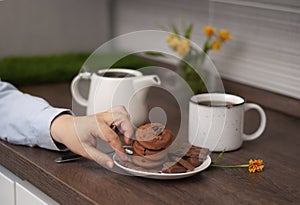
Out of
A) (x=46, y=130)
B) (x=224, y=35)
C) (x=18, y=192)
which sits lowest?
(x=18, y=192)

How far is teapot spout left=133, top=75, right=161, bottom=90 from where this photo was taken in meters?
1.40

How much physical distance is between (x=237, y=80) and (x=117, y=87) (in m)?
0.55

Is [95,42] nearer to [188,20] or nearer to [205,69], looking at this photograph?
[188,20]

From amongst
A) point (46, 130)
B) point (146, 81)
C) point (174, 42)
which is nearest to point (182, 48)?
point (174, 42)

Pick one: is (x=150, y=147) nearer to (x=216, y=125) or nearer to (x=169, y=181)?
(x=169, y=181)

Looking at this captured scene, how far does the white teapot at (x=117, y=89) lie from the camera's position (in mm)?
1340

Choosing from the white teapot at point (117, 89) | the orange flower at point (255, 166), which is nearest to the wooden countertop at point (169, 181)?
the orange flower at point (255, 166)

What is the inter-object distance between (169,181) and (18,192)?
35 cm

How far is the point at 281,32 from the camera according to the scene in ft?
5.39

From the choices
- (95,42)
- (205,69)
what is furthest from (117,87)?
(95,42)

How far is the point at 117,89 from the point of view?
137 cm

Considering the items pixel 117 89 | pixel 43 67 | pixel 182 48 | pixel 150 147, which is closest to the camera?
pixel 150 147

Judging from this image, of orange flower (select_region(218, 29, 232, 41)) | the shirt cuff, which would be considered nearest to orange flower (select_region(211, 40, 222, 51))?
orange flower (select_region(218, 29, 232, 41))

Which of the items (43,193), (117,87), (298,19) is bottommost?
(43,193)
